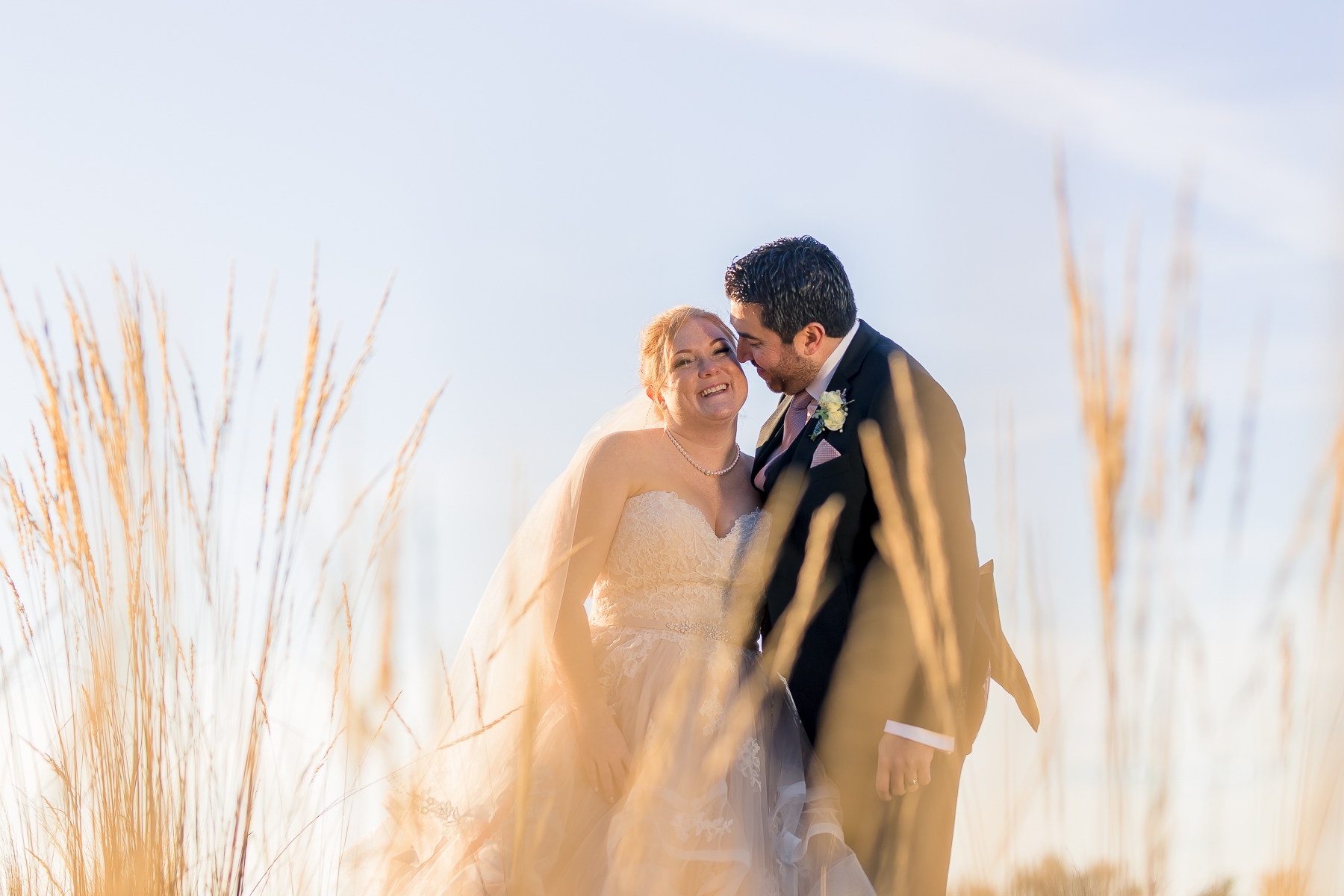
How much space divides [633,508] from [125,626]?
4.35ft

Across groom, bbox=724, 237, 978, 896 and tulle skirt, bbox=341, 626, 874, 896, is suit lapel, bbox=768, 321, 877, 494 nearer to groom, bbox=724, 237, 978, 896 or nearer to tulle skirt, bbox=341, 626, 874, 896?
groom, bbox=724, 237, 978, 896

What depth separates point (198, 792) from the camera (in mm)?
1984

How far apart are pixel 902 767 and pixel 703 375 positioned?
47.2 inches

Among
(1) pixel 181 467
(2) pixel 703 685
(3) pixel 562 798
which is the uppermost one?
(1) pixel 181 467

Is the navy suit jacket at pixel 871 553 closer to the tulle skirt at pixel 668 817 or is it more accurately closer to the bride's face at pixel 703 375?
the tulle skirt at pixel 668 817

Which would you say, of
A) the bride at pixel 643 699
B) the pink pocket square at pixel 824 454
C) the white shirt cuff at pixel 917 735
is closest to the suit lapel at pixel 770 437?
the bride at pixel 643 699

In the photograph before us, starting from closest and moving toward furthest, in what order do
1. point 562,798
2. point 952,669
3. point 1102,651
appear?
point 1102,651 → point 952,669 → point 562,798

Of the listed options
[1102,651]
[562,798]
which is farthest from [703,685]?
[1102,651]

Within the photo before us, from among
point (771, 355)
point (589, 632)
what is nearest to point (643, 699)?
point (589, 632)

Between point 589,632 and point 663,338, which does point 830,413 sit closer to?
point 663,338

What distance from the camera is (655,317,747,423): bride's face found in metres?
3.00

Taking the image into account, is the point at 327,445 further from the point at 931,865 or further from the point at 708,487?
the point at 931,865

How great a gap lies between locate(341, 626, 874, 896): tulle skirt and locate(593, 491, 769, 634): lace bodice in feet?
0.25

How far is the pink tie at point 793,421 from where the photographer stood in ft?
9.78
